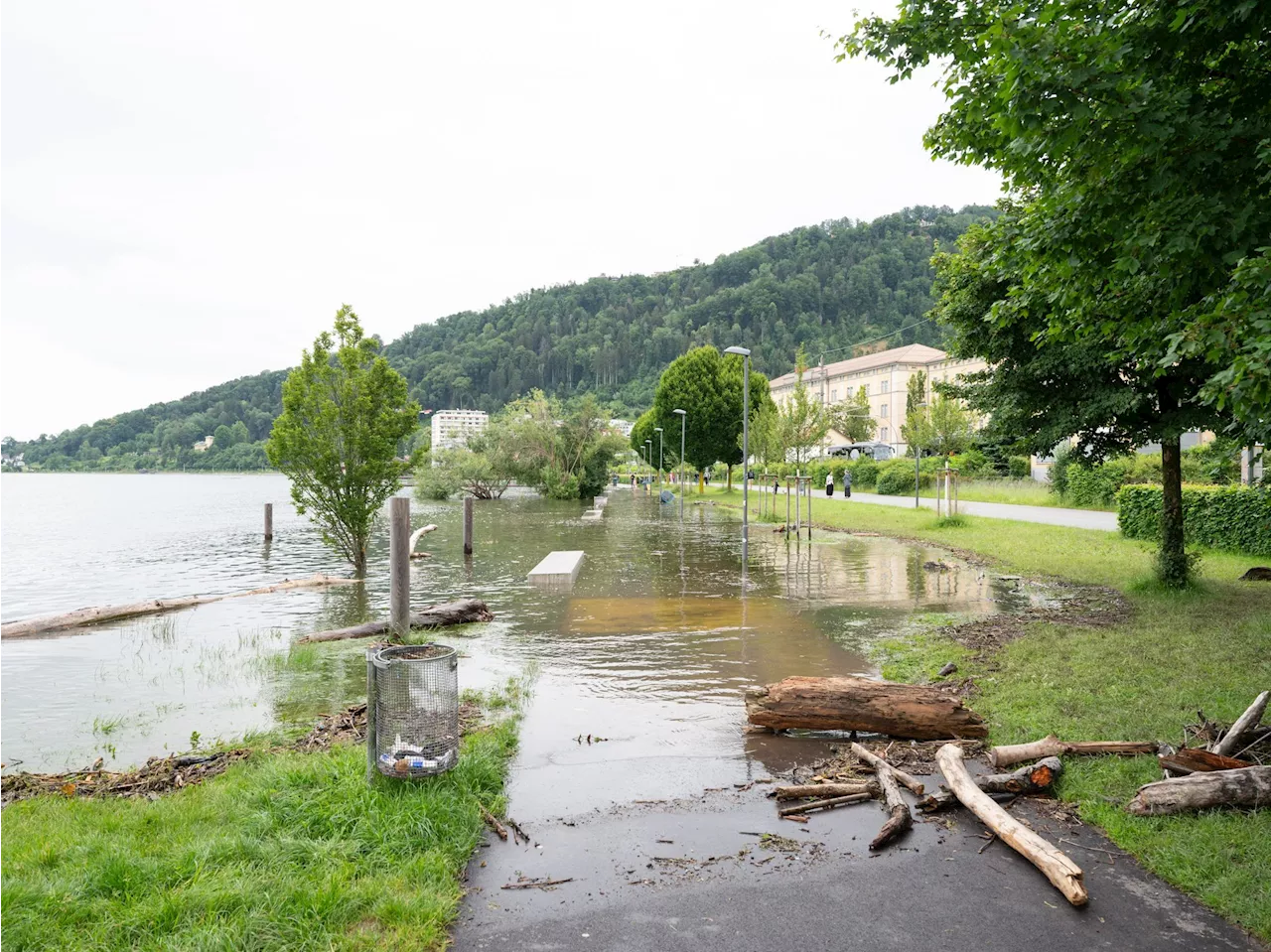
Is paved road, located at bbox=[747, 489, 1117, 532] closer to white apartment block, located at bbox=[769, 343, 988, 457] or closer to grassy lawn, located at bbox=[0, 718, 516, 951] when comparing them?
grassy lawn, located at bbox=[0, 718, 516, 951]

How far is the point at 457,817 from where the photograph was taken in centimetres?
509

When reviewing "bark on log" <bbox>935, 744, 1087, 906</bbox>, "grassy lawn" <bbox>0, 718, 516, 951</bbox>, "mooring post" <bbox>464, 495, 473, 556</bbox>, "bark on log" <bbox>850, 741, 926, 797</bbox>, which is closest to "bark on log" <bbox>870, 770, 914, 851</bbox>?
"bark on log" <bbox>850, 741, 926, 797</bbox>

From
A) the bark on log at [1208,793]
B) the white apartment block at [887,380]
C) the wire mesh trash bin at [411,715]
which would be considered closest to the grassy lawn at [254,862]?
the wire mesh trash bin at [411,715]

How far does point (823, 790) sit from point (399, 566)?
20.1 feet

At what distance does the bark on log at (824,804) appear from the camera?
5.39m

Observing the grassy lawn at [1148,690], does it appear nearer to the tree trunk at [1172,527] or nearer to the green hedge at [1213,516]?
the tree trunk at [1172,527]

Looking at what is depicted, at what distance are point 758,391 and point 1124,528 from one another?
34.4m

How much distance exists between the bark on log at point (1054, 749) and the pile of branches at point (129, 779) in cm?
605

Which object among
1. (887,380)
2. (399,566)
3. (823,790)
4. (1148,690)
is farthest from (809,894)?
(887,380)

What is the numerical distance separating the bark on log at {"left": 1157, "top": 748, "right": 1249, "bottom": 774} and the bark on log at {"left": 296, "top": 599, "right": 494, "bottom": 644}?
9800 mm

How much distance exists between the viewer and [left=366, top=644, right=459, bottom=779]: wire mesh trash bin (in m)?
5.45

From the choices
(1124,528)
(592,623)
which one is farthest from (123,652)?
(1124,528)

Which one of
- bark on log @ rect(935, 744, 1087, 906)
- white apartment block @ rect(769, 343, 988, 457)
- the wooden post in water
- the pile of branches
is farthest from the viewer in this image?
white apartment block @ rect(769, 343, 988, 457)

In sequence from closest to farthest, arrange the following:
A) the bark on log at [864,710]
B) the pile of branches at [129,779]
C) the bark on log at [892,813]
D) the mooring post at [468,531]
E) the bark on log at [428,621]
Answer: the bark on log at [892,813], the pile of branches at [129,779], the bark on log at [864,710], the bark on log at [428,621], the mooring post at [468,531]
